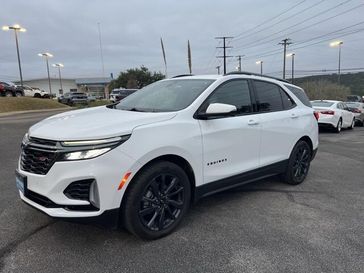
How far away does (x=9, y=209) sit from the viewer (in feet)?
14.2

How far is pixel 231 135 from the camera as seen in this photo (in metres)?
4.15

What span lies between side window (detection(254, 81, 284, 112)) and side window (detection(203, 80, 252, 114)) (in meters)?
0.26

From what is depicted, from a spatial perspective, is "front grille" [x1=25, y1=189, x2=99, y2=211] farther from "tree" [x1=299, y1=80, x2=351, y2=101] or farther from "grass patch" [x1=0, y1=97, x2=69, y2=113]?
"tree" [x1=299, y1=80, x2=351, y2=101]

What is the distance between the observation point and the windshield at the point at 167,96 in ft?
13.3

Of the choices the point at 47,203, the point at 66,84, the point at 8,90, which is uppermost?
the point at 66,84

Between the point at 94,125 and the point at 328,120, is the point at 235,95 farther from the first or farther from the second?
the point at 328,120

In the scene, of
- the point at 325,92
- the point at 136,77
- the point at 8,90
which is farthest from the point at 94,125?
the point at 136,77

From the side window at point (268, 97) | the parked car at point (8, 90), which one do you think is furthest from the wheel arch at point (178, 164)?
the parked car at point (8, 90)

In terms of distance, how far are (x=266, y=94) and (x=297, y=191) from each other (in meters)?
1.65

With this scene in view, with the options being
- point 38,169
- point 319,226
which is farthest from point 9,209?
point 319,226

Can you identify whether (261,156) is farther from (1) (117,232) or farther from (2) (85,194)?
(2) (85,194)

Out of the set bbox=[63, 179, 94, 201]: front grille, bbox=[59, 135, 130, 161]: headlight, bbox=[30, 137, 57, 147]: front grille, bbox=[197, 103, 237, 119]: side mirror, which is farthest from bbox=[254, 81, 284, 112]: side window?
bbox=[30, 137, 57, 147]: front grille

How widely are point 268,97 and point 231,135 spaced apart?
4.15ft

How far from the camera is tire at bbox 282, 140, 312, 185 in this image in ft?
17.7
